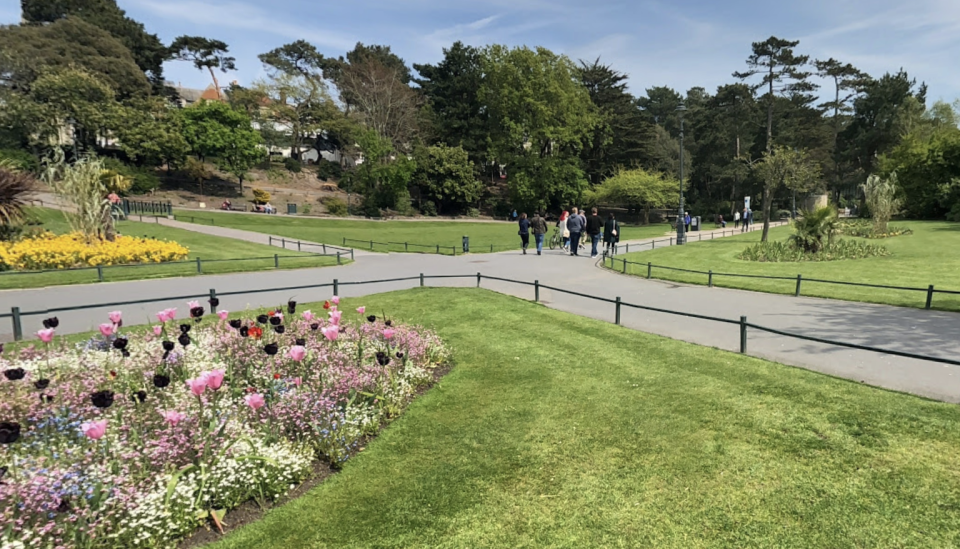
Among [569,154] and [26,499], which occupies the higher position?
[569,154]

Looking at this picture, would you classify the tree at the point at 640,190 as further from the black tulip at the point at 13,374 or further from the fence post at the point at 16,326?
the black tulip at the point at 13,374

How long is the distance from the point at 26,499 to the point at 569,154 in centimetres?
5947

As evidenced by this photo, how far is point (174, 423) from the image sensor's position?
13.1ft

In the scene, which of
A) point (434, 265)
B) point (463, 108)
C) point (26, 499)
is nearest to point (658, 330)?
point (26, 499)

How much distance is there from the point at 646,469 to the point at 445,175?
2170 inches

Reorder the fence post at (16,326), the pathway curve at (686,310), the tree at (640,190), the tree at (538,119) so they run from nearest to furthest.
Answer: the pathway curve at (686,310)
the fence post at (16,326)
the tree at (640,190)
the tree at (538,119)

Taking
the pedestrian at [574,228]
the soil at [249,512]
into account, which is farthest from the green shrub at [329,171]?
the soil at [249,512]

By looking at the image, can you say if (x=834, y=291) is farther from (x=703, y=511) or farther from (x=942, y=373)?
(x=703, y=511)

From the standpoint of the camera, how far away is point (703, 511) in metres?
3.78

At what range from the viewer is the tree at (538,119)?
54.1 metres

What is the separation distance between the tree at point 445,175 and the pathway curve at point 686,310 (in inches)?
1598

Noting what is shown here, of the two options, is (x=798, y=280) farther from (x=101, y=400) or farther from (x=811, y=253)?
(x=101, y=400)

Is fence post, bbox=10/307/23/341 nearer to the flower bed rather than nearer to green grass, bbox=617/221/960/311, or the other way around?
the flower bed

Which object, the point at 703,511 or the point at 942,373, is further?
the point at 942,373
